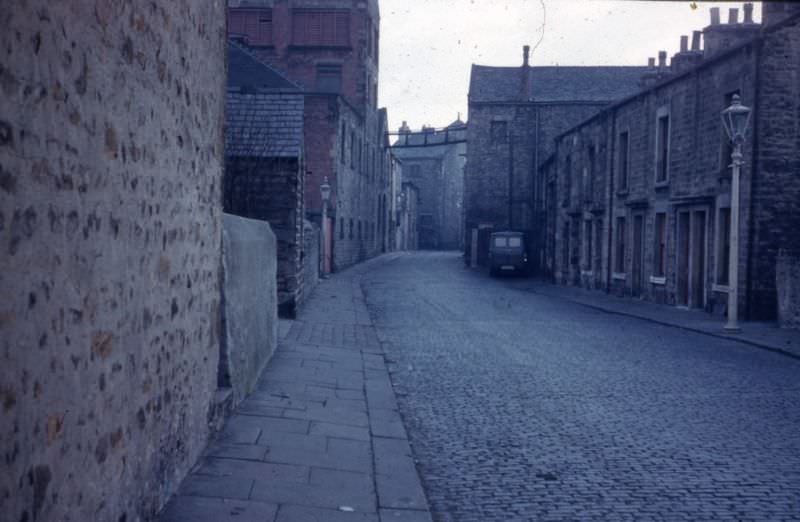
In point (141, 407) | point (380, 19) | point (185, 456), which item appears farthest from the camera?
point (380, 19)

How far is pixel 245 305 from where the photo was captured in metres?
8.09

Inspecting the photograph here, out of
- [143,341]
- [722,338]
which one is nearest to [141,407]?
[143,341]

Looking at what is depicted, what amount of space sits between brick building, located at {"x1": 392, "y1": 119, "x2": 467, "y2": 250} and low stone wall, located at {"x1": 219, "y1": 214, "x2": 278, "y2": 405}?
83338 mm

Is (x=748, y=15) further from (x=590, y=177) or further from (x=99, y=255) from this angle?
(x=99, y=255)

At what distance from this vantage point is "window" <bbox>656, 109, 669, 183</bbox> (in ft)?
78.0

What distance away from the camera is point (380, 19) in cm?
5381

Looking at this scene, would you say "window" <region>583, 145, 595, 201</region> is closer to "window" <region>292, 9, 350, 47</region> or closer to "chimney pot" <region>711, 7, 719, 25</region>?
"chimney pot" <region>711, 7, 719, 25</region>

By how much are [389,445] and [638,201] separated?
20154 millimetres

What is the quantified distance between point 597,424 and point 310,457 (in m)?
2.85

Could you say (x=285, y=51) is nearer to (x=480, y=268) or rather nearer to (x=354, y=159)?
(x=354, y=159)

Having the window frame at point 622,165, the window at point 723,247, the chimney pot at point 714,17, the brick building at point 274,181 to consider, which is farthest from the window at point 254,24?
the window at point 723,247

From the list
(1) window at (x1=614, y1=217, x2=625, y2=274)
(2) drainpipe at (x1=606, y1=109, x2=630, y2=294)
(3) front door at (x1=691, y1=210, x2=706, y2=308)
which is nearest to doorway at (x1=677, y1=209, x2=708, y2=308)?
(3) front door at (x1=691, y1=210, x2=706, y2=308)

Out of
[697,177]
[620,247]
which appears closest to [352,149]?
[620,247]

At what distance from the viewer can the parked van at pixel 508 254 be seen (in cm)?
3956
